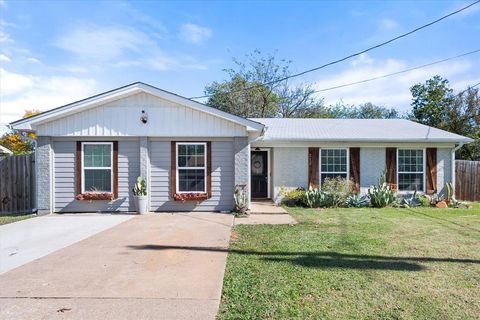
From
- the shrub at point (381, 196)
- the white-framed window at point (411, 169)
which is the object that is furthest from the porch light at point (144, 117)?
the white-framed window at point (411, 169)

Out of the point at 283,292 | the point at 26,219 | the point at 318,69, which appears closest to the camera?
the point at 283,292

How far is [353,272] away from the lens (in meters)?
4.79

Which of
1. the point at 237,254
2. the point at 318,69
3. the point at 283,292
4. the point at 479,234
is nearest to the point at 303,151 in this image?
the point at 318,69

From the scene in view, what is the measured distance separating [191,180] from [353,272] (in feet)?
22.4

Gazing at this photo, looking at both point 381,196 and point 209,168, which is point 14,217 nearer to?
point 209,168

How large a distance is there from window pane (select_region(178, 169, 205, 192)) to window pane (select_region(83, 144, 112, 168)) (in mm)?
2320

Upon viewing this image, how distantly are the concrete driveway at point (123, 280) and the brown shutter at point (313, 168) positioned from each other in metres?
6.59

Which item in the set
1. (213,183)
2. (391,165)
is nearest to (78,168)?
(213,183)

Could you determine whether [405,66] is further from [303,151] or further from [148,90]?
[148,90]

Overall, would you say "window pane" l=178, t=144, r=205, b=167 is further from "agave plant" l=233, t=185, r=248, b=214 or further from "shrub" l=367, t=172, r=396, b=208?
"shrub" l=367, t=172, r=396, b=208

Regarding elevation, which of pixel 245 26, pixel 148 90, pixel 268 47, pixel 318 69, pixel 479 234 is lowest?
pixel 479 234

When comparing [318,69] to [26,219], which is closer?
[26,219]

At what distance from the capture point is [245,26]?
1662 cm

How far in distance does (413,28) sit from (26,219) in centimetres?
1308
